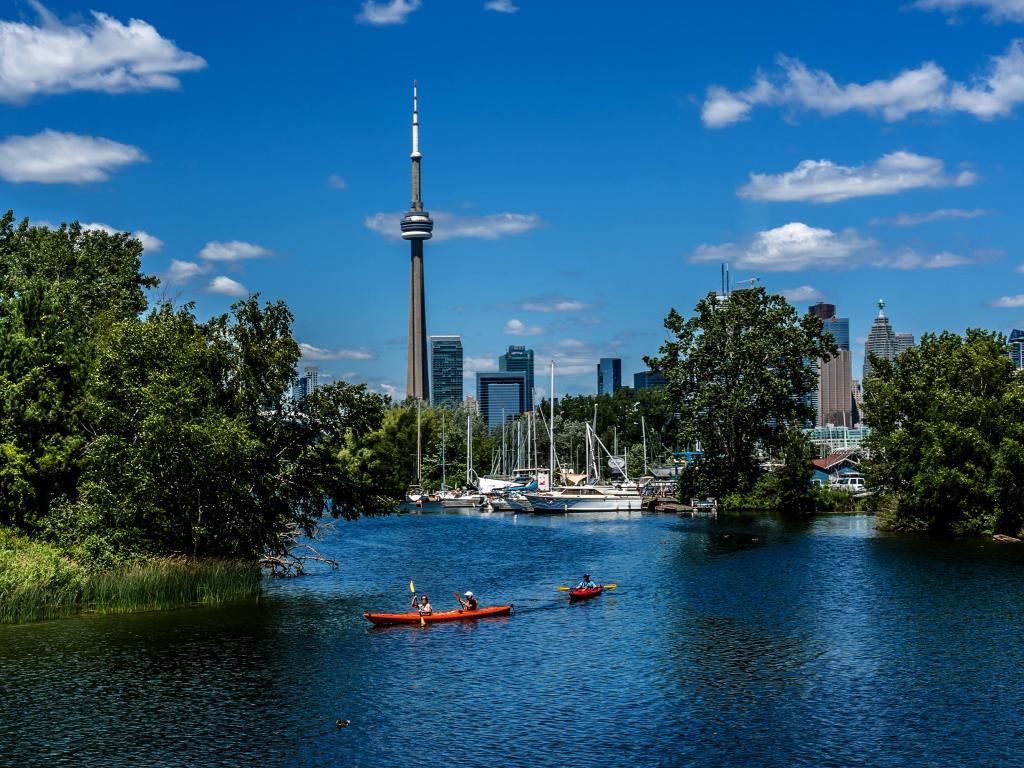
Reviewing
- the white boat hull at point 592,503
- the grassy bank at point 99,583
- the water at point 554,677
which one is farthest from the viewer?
the white boat hull at point 592,503

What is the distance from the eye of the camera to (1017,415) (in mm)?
→ 83812

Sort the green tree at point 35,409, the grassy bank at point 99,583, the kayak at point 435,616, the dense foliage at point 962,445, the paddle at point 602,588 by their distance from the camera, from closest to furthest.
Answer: the grassy bank at point 99,583 → the kayak at point 435,616 → the green tree at point 35,409 → the paddle at point 602,588 → the dense foliage at point 962,445

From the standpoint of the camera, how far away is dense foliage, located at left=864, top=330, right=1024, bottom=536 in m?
83.1

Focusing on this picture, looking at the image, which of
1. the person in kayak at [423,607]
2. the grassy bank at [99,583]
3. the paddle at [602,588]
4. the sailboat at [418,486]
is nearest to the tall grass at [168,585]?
the grassy bank at [99,583]

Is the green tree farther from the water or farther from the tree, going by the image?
the tree

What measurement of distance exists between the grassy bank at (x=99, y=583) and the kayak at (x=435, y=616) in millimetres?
8212

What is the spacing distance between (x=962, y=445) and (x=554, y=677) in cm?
5491

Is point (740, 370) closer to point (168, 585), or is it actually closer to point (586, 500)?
point (586, 500)

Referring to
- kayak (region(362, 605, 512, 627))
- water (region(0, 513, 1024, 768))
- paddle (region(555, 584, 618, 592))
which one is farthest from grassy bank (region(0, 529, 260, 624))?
paddle (region(555, 584, 618, 592))

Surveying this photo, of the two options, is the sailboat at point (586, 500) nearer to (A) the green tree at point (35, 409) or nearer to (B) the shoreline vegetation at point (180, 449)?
(B) the shoreline vegetation at point (180, 449)

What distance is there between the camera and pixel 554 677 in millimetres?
42219

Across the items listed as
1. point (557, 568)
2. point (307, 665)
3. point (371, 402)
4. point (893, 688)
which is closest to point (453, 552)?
point (557, 568)

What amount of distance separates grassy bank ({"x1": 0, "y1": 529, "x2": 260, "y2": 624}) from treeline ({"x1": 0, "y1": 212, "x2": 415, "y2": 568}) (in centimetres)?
105

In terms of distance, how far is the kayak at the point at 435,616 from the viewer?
5134cm
